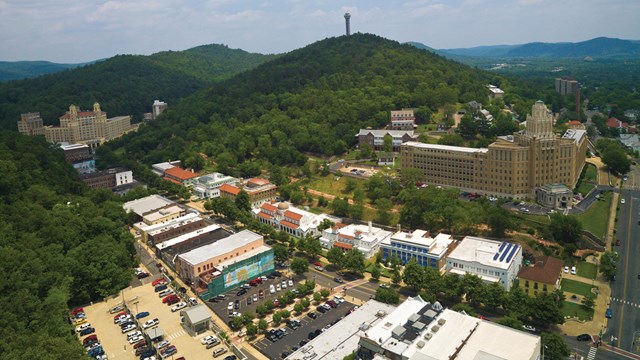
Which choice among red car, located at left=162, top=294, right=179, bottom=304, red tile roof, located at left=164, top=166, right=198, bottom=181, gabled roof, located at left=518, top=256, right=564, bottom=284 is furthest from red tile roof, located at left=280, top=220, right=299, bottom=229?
red tile roof, located at left=164, top=166, right=198, bottom=181

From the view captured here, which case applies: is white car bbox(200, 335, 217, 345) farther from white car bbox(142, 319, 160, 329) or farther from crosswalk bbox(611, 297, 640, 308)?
crosswalk bbox(611, 297, 640, 308)

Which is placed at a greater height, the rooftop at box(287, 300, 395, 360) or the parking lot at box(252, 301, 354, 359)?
the rooftop at box(287, 300, 395, 360)

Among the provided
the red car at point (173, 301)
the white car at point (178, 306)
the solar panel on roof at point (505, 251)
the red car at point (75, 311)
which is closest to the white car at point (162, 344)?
the white car at point (178, 306)

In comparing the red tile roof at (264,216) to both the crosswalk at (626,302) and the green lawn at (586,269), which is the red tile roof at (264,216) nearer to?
the green lawn at (586,269)

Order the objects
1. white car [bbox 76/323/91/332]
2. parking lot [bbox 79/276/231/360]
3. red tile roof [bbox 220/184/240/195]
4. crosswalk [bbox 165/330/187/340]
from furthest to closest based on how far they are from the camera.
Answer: red tile roof [bbox 220/184/240/195] → white car [bbox 76/323/91/332] → crosswalk [bbox 165/330/187/340] → parking lot [bbox 79/276/231/360]

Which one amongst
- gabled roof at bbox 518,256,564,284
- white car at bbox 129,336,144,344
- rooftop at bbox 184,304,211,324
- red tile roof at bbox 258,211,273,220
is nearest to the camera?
white car at bbox 129,336,144,344

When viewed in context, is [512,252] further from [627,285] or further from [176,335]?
[176,335]
